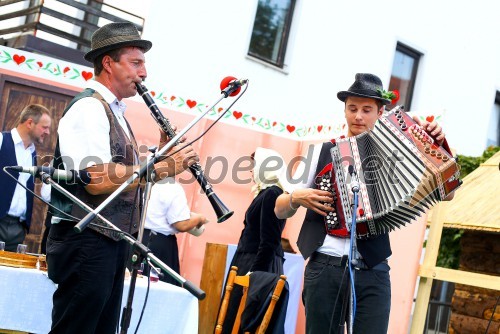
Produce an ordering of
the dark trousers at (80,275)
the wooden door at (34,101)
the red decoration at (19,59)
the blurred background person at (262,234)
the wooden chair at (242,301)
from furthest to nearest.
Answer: the wooden door at (34,101)
the red decoration at (19,59)
the blurred background person at (262,234)
the wooden chair at (242,301)
the dark trousers at (80,275)

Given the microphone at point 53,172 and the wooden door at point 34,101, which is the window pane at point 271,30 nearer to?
the wooden door at point 34,101

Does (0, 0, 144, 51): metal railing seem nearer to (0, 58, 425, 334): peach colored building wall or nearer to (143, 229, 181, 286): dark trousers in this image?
(0, 58, 425, 334): peach colored building wall

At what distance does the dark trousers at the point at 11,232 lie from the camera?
5.42m

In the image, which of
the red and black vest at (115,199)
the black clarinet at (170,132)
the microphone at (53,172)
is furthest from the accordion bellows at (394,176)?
the microphone at (53,172)

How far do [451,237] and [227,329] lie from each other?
5.00 meters

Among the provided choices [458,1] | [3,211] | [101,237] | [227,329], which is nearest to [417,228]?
[227,329]

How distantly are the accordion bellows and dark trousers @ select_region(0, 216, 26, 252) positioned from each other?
3.02 meters

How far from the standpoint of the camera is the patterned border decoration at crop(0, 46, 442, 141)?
670cm

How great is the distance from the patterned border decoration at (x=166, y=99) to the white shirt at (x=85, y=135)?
3542 millimetres

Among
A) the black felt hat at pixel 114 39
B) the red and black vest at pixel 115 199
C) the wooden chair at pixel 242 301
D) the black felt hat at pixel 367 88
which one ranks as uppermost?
the black felt hat at pixel 367 88

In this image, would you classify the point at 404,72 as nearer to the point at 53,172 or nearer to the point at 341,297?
the point at 341,297

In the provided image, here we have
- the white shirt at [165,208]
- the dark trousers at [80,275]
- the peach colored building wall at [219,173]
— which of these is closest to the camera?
the dark trousers at [80,275]

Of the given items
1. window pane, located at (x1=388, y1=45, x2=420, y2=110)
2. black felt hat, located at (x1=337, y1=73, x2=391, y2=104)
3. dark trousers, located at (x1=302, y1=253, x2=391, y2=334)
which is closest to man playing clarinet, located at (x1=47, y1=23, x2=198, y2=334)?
dark trousers, located at (x1=302, y1=253, x2=391, y2=334)

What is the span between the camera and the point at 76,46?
392 inches
